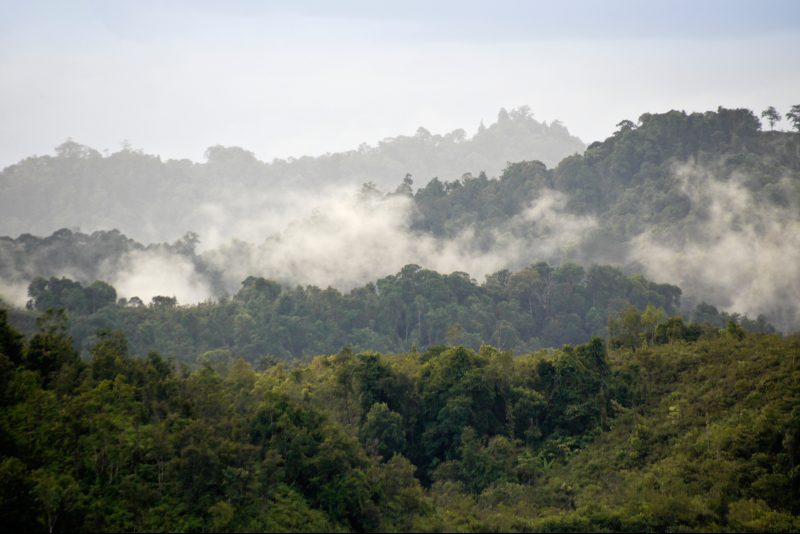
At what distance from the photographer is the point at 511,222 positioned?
309 feet

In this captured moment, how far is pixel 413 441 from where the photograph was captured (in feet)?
114

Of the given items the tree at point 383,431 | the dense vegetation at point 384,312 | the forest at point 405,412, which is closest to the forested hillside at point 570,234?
the forest at point 405,412

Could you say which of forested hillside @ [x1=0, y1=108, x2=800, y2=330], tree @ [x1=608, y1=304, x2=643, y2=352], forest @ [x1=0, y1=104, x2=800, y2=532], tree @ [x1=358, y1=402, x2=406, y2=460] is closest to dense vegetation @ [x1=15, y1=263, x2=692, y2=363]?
forest @ [x1=0, y1=104, x2=800, y2=532]

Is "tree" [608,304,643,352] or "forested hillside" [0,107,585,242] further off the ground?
"forested hillside" [0,107,585,242]

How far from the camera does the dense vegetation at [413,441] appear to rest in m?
24.4

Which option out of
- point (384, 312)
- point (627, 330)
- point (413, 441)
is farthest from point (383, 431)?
point (384, 312)

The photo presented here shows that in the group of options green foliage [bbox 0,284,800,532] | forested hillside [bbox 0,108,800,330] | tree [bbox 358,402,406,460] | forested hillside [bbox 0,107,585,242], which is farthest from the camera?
forested hillside [bbox 0,107,585,242]

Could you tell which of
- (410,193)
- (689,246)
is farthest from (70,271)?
(689,246)

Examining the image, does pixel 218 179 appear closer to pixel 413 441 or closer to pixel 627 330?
pixel 627 330

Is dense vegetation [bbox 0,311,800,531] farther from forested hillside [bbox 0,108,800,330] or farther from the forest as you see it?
forested hillside [bbox 0,108,800,330]

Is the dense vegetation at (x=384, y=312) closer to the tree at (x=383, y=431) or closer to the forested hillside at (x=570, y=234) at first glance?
the forested hillside at (x=570, y=234)

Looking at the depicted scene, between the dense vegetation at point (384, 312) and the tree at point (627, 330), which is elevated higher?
the dense vegetation at point (384, 312)

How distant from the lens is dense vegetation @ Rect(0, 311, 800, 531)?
24422mm

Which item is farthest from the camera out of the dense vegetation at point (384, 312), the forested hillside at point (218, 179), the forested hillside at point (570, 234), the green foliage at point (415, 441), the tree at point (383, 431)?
the forested hillside at point (218, 179)
